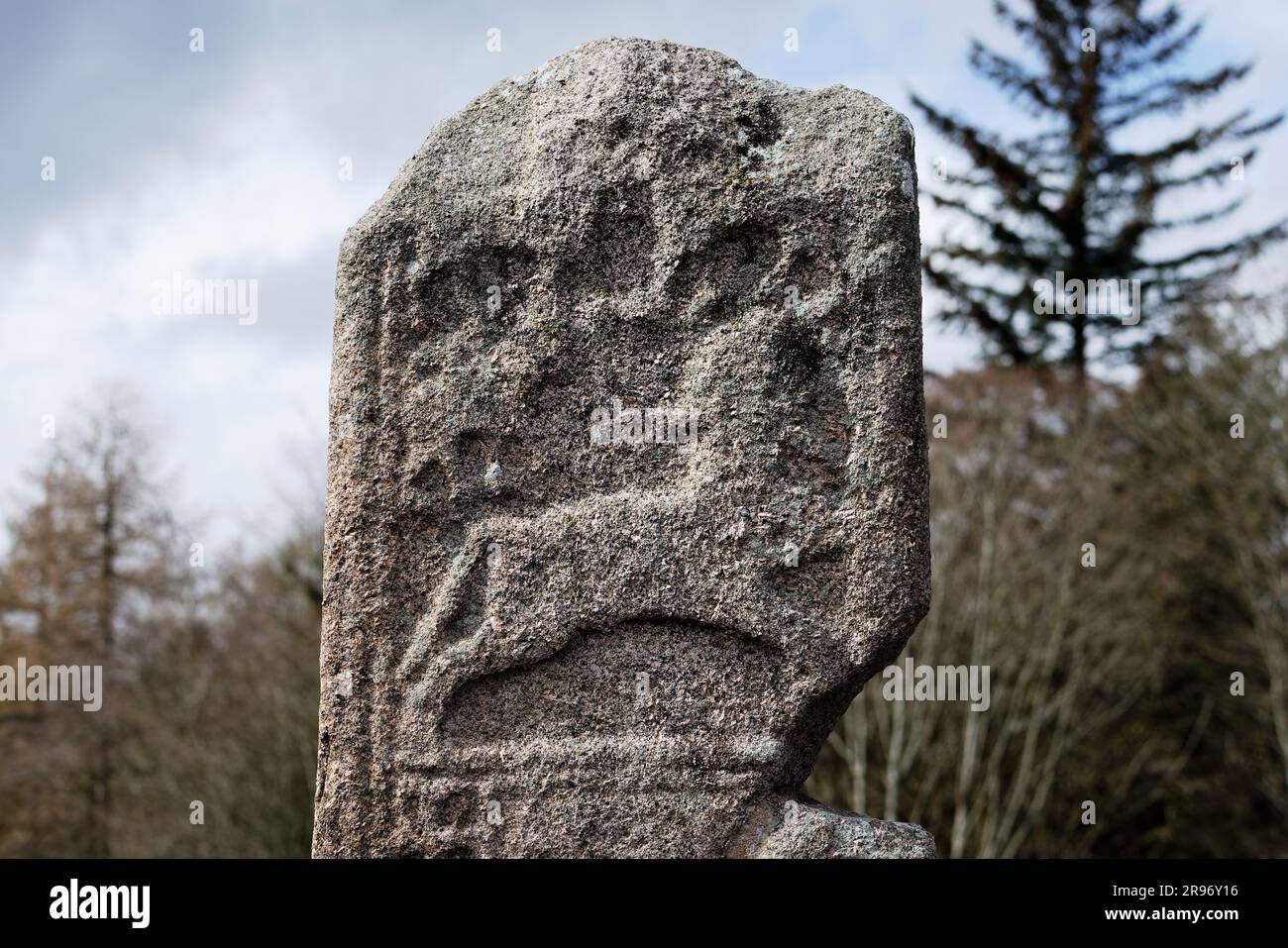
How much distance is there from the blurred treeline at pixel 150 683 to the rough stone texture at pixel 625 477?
36.8 ft

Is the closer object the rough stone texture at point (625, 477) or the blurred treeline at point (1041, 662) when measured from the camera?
the rough stone texture at point (625, 477)

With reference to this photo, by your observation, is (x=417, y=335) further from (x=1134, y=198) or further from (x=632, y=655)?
(x=1134, y=198)

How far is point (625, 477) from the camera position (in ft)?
11.3

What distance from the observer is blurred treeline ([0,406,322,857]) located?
574 inches

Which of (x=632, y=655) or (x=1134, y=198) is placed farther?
(x=1134, y=198)

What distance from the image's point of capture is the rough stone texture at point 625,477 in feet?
11.0

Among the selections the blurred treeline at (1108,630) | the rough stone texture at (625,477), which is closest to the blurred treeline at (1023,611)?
the blurred treeline at (1108,630)

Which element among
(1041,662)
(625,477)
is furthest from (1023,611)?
(625,477)

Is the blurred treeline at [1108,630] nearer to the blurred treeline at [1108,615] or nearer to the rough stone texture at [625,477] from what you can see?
the blurred treeline at [1108,615]

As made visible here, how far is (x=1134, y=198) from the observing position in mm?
19016

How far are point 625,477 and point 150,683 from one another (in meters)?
16.0

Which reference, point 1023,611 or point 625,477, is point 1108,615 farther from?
point 625,477

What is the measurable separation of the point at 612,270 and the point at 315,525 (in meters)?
12.9
